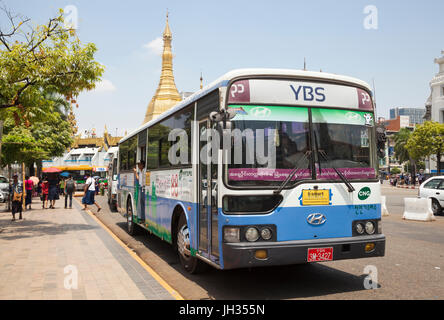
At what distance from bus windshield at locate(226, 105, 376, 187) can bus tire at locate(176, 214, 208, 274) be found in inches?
80.4

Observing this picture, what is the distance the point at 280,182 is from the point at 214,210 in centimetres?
97

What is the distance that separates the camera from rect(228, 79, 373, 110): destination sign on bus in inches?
222

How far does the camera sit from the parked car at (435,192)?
17203 mm

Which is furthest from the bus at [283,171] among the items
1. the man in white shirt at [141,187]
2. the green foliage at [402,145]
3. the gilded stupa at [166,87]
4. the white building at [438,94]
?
the green foliage at [402,145]

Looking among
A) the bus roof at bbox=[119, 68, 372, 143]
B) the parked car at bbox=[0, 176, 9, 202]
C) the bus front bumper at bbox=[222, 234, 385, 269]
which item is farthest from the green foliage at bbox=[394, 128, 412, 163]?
the bus front bumper at bbox=[222, 234, 385, 269]

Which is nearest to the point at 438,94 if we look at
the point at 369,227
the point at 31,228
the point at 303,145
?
the point at 31,228

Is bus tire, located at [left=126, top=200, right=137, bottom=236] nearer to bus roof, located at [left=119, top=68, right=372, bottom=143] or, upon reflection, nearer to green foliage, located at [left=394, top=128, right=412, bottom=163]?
bus roof, located at [left=119, top=68, right=372, bottom=143]

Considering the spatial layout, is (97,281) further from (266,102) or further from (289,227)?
(266,102)

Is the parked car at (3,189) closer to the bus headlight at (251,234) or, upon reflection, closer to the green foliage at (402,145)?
the bus headlight at (251,234)

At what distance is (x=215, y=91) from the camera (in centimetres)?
593

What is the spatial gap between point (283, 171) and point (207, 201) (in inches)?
47.0

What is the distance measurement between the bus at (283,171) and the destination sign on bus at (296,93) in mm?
14
